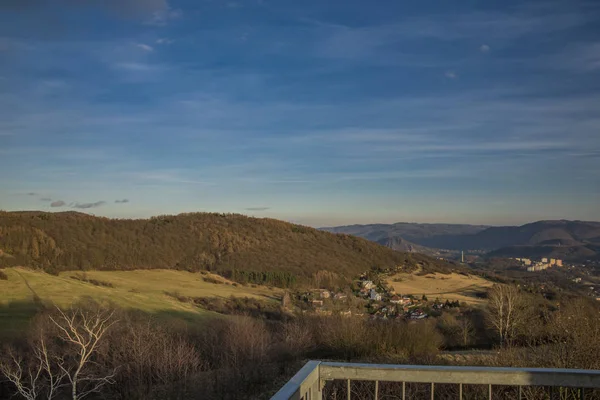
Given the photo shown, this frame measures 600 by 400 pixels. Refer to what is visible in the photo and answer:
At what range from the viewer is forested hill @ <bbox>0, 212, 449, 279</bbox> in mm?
62219

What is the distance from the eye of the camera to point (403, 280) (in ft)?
231

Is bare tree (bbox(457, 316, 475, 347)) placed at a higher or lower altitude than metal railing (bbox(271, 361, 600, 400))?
lower

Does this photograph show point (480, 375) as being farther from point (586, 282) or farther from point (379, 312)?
point (586, 282)

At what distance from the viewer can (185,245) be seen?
3209 inches

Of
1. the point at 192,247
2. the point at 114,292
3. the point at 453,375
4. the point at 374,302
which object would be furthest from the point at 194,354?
the point at 192,247

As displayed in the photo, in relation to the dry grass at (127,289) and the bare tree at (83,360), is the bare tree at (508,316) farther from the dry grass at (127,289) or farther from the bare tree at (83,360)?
the bare tree at (83,360)

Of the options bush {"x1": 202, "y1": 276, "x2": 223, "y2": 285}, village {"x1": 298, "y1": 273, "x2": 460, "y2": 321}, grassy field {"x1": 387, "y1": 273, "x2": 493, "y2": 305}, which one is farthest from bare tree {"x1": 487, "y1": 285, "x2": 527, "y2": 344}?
bush {"x1": 202, "y1": 276, "x2": 223, "y2": 285}

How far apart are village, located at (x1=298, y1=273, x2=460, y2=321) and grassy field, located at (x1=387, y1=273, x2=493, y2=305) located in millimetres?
2496

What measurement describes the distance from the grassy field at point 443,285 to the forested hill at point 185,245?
30.9ft

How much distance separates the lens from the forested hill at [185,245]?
62219mm

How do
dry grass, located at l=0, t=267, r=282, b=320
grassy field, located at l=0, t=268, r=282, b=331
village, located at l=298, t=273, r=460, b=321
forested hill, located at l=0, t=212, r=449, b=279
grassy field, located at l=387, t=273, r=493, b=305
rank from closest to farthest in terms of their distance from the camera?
1. grassy field, located at l=0, t=268, r=282, b=331
2. dry grass, located at l=0, t=267, r=282, b=320
3. village, located at l=298, t=273, r=460, b=321
4. grassy field, located at l=387, t=273, r=493, b=305
5. forested hill, located at l=0, t=212, r=449, b=279

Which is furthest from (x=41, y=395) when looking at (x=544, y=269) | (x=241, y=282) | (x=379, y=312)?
(x=544, y=269)

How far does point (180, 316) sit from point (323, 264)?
42.6 metres

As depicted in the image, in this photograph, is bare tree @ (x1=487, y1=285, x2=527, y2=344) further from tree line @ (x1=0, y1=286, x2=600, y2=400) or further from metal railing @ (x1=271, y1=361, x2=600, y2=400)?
metal railing @ (x1=271, y1=361, x2=600, y2=400)
